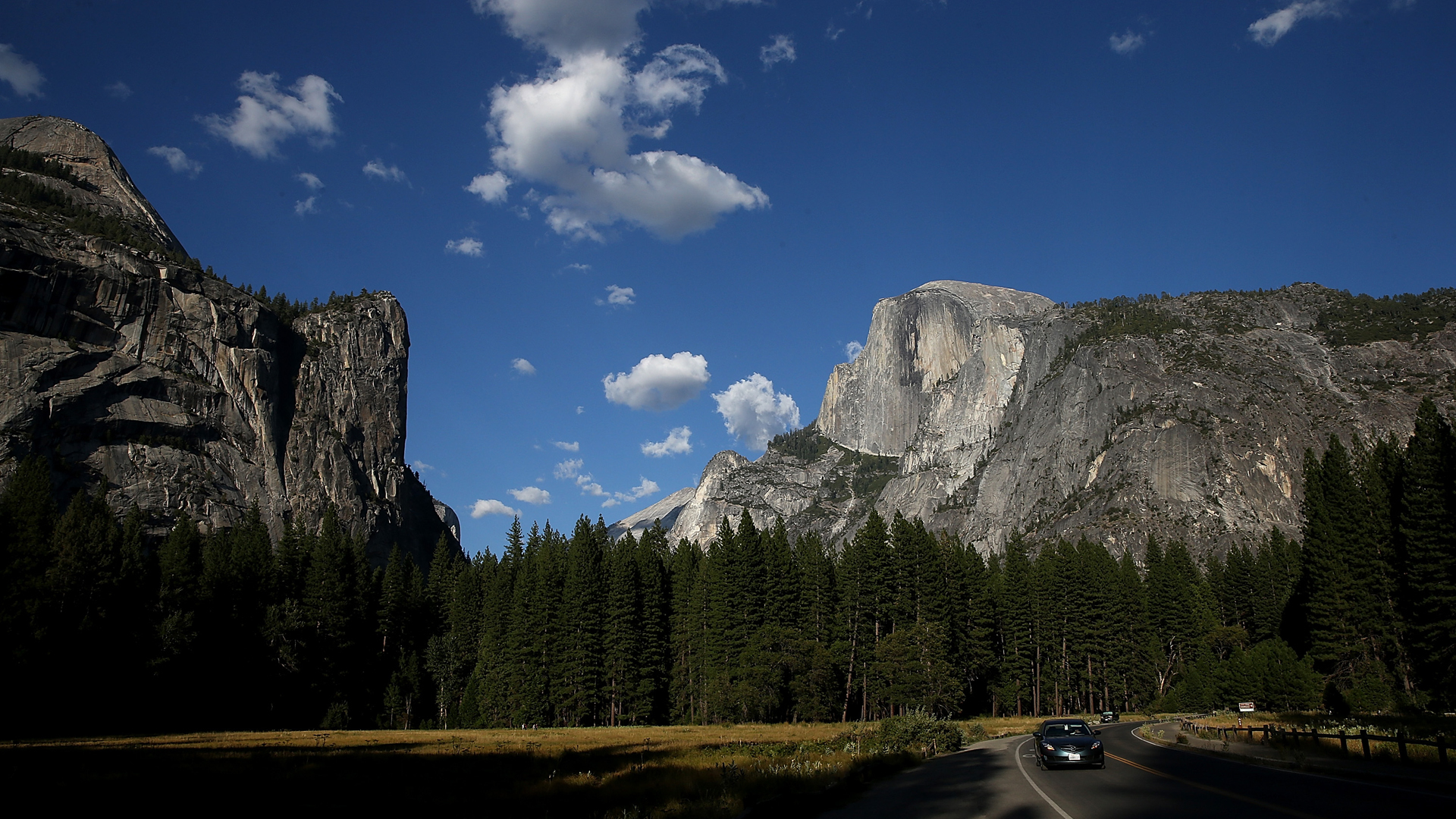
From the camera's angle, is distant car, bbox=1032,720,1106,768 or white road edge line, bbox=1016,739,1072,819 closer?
white road edge line, bbox=1016,739,1072,819

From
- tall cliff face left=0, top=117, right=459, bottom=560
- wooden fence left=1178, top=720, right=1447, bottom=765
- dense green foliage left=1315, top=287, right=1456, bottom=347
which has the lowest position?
wooden fence left=1178, top=720, right=1447, bottom=765

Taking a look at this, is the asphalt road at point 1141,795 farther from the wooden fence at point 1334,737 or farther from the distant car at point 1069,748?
the wooden fence at point 1334,737

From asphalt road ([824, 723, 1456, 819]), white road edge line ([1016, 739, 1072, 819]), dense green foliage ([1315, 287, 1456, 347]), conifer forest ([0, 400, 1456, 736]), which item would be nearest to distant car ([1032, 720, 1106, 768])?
asphalt road ([824, 723, 1456, 819])

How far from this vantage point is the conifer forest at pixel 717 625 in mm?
48906

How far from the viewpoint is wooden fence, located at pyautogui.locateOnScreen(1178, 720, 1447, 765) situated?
787 inches

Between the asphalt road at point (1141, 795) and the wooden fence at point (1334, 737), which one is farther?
the wooden fence at point (1334, 737)

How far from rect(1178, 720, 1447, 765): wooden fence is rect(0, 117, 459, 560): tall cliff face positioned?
13278 centimetres

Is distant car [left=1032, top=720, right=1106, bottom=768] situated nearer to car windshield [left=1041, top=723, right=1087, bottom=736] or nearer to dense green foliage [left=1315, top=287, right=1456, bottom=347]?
car windshield [left=1041, top=723, right=1087, bottom=736]

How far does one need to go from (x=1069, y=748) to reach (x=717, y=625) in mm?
45609

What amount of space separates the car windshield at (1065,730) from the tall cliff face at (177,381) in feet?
419

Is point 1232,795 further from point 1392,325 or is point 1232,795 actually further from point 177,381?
point 1392,325

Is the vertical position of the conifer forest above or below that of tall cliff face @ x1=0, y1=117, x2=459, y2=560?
below

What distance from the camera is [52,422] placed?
11050cm

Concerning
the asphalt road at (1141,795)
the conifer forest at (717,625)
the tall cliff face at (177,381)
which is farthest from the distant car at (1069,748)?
the tall cliff face at (177,381)
